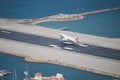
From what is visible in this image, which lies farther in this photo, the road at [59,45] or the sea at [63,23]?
the road at [59,45]

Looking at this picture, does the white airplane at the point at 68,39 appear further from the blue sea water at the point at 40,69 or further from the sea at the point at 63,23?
the blue sea water at the point at 40,69

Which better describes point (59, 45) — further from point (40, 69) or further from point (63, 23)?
point (40, 69)

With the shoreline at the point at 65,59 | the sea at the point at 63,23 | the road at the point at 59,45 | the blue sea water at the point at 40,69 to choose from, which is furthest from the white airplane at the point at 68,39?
the blue sea water at the point at 40,69

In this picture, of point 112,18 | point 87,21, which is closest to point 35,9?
point 87,21

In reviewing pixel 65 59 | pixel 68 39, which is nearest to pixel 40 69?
pixel 65 59

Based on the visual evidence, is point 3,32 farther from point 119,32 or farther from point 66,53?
point 119,32

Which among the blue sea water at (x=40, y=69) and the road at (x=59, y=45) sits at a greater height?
the road at (x=59, y=45)

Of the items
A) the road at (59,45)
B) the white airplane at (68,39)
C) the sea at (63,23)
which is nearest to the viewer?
the sea at (63,23)
